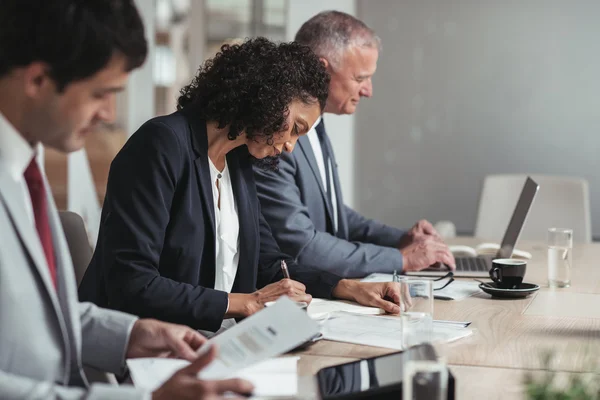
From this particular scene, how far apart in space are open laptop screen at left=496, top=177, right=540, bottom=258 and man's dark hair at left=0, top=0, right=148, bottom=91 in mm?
1740

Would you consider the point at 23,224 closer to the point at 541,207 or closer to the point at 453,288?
the point at 453,288

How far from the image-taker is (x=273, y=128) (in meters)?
2.15

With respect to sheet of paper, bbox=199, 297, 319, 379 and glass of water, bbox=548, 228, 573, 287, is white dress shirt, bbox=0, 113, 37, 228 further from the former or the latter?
glass of water, bbox=548, 228, 573, 287

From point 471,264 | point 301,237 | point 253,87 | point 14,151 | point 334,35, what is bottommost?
point 471,264

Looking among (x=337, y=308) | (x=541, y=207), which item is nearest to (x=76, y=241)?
(x=337, y=308)

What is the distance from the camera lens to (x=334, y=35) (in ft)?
9.78

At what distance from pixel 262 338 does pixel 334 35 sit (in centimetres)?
187

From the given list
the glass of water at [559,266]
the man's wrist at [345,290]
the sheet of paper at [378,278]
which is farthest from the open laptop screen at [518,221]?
the man's wrist at [345,290]

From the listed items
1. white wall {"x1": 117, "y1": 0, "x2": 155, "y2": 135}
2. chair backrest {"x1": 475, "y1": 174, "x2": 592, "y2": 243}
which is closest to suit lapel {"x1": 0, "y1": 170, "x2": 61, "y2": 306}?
chair backrest {"x1": 475, "y1": 174, "x2": 592, "y2": 243}

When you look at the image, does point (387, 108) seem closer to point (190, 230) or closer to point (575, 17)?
point (575, 17)

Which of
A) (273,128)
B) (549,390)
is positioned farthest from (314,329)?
(273,128)

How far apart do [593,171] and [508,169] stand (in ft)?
1.56

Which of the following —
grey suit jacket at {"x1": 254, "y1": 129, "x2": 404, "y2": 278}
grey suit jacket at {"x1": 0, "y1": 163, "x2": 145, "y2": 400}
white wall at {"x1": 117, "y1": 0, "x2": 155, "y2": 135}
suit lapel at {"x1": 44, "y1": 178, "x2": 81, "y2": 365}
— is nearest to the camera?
grey suit jacket at {"x1": 0, "y1": 163, "x2": 145, "y2": 400}

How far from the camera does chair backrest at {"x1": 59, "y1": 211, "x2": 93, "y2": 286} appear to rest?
2.18m
